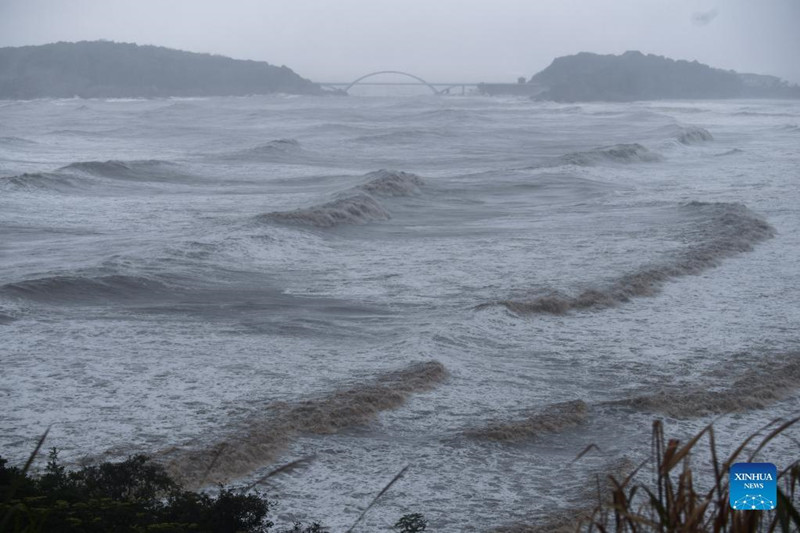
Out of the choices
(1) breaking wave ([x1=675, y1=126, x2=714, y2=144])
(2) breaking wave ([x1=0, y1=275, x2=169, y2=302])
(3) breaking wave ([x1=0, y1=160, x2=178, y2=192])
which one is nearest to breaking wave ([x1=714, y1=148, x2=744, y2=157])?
(1) breaking wave ([x1=675, y1=126, x2=714, y2=144])

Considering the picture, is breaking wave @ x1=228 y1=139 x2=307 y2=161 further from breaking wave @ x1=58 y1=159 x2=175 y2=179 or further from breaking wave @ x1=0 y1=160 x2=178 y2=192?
breaking wave @ x1=58 y1=159 x2=175 y2=179

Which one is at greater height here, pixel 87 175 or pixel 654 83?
pixel 654 83

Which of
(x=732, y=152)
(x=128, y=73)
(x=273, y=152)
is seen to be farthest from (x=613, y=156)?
(x=128, y=73)

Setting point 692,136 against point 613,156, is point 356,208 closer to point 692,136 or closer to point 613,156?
point 613,156

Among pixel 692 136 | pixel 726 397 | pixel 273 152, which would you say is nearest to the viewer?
pixel 726 397

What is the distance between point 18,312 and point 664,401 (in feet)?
19.2

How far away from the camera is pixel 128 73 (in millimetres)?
108000

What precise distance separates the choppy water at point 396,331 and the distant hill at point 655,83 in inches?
3310

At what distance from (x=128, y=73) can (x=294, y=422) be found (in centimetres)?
10809

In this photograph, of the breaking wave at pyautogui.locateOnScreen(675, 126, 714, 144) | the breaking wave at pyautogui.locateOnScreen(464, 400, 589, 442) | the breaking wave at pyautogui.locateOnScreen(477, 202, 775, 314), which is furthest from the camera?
the breaking wave at pyautogui.locateOnScreen(675, 126, 714, 144)

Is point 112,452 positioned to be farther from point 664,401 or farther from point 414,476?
point 664,401

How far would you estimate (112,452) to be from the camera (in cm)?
564

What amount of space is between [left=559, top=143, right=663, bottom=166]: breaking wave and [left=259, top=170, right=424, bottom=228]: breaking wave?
739 centimetres

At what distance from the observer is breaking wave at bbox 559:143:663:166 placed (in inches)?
1050
